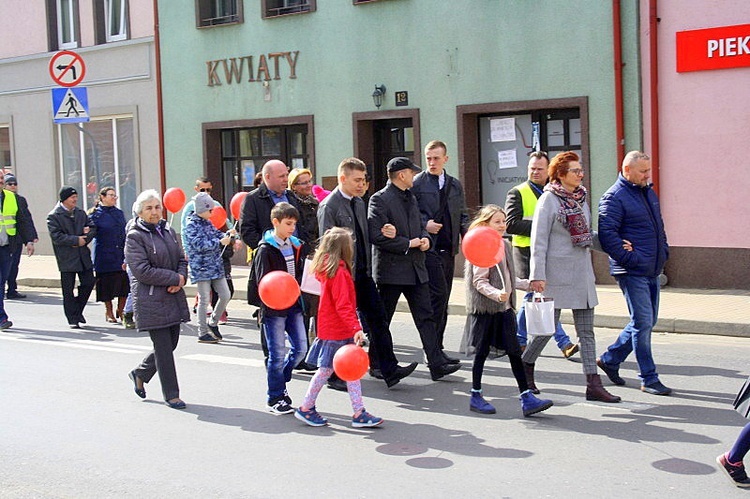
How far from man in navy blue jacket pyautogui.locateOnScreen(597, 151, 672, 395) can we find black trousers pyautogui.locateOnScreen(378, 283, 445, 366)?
158 centimetres

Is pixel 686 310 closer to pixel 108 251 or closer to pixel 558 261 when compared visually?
pixel 558 261

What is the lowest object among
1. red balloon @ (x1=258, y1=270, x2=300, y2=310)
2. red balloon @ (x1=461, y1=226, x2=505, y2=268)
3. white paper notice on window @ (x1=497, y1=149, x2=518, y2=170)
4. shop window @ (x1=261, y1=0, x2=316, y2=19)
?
red balloon @ (x1=258, y1=270, x2=300, y2=310)

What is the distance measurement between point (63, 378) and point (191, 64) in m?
11.9

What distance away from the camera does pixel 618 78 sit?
14.6 metres

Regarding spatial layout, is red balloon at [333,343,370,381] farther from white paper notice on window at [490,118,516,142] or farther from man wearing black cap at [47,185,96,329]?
white paper notice on window at [490,118,516,142]

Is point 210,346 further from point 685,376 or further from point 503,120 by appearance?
point 503,120

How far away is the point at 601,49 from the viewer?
14.8 meters

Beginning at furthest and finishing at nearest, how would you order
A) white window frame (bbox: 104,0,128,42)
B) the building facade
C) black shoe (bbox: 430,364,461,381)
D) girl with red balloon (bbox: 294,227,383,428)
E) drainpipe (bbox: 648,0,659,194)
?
1. white window frame (bbox: 104,0,128,42)
2. the building facade
3. drainpipe (bbox: 648,0,659,194)
4. black shoe (bbox: 430,364,461,381)
5. girl with red balloon (bbox: 294,227,383,428)

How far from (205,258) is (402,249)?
3.69m

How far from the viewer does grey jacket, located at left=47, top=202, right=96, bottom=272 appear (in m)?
12.9

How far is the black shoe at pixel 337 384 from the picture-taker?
8.75m

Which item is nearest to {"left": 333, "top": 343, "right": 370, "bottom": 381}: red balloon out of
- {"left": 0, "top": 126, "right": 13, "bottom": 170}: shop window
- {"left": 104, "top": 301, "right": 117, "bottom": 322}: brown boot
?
{"left": 104, "top": 301, "right": 117, "bottom": 322}: brown boot

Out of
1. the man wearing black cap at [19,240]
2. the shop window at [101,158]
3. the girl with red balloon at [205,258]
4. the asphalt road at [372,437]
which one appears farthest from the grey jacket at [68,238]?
the shop window at [101,158]

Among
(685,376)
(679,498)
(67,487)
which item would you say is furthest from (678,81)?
(67,487)
